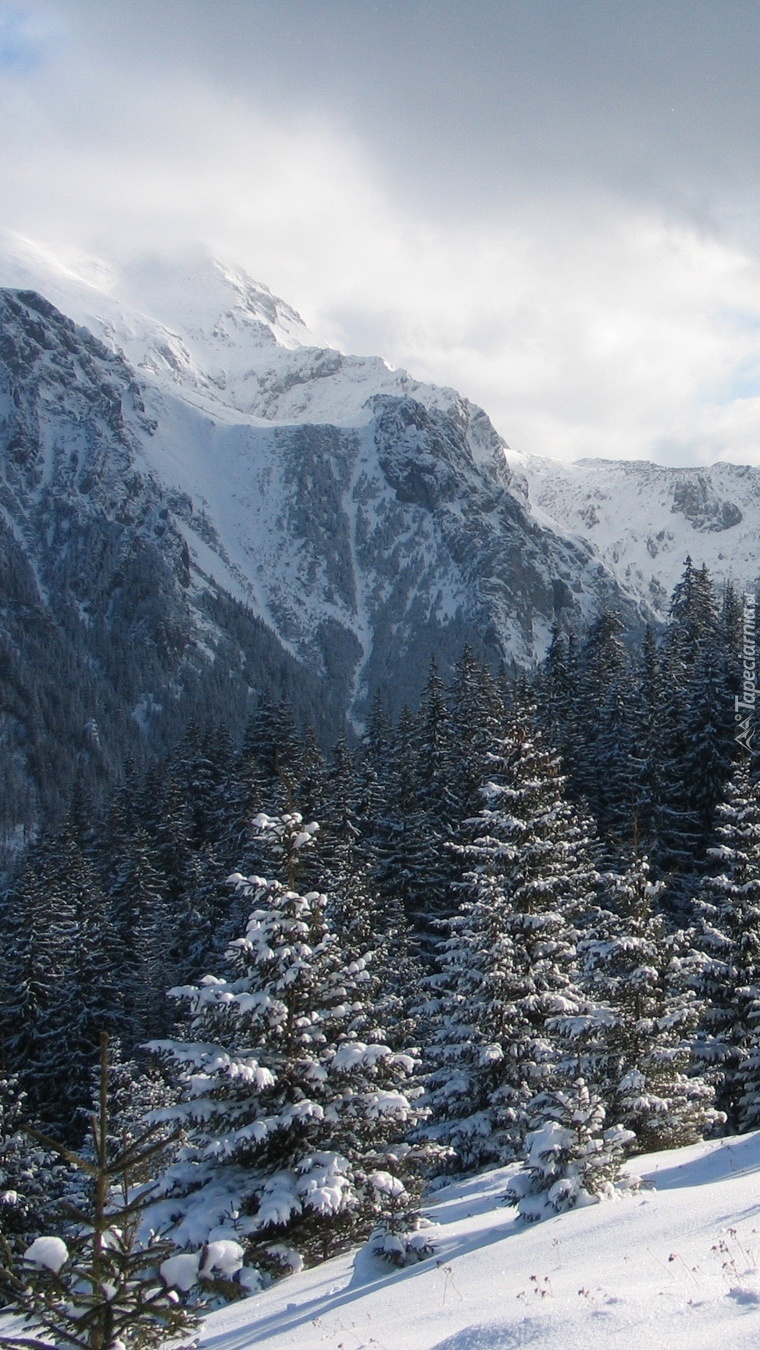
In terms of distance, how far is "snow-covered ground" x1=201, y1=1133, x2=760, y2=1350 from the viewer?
6926 mm

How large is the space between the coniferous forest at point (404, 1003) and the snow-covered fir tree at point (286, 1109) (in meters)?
0.05

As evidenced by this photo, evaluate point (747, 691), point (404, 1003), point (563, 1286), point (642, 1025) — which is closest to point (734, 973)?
point (642, 1025)

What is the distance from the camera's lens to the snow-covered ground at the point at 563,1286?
6.93 m

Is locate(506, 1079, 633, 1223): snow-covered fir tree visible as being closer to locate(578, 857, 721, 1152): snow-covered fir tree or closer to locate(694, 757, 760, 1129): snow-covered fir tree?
locate(578, 857, 721, 1152): snow-covered fir tree

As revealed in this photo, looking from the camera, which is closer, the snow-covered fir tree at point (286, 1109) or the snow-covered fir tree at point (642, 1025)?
the snow-covered fir tree at point (286, 1109)

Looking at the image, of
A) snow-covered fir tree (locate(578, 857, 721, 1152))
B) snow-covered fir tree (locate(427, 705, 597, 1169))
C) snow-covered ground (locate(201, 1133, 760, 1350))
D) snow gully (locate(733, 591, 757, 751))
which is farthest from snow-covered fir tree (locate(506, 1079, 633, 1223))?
snow gully (locate(733, 591, 757, 751))

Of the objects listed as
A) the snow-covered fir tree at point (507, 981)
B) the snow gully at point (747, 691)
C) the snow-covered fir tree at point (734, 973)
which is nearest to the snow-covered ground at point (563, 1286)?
the snow-covered fir tree at point (507, 981)

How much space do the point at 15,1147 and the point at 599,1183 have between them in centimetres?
2205

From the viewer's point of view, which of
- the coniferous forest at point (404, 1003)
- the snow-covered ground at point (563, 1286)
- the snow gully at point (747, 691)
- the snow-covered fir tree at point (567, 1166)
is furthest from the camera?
the snow gully at point (747, 691)

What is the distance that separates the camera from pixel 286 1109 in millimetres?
13430

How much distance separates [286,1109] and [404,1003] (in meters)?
14.7

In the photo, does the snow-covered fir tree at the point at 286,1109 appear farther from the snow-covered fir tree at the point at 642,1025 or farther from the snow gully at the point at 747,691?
the snow gully at the point at 747,691

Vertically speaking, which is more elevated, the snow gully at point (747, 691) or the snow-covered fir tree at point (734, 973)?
the snow gully at point (747, 691)

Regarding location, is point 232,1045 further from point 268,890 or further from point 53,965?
point 53,965
